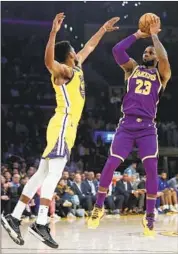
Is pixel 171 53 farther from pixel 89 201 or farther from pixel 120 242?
pixel 120 242

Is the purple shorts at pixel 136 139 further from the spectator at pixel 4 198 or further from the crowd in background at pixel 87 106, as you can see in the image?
the crowd in background at pixel 87 106

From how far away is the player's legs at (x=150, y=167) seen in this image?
5195mm

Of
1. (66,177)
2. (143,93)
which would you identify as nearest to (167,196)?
(66,177)

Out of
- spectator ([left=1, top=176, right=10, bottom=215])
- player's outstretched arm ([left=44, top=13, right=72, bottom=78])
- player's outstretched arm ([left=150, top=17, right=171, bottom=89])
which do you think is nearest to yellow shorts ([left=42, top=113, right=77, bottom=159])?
player's outstretched arm ([left=44, top=13, right=72, bottom=78])

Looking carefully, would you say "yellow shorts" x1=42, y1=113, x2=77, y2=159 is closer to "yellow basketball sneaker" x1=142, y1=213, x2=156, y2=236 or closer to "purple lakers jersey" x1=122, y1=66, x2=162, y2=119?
"purple lakers jersey" x1=122, y1=66, x2=162, y2=119

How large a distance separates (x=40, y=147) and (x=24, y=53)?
3.54 m

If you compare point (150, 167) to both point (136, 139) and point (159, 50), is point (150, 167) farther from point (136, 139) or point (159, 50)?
point (159, 50)

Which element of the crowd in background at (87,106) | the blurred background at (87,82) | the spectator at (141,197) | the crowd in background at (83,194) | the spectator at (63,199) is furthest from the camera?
the blurred background at (87,82)

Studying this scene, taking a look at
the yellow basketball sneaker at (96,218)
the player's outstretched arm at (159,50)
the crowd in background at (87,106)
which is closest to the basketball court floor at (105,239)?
the crowd in background at (87,106)

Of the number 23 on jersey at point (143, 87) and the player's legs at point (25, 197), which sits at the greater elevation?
the number 23 on jersey at point (143, 87)

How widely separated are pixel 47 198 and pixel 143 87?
4.70ft

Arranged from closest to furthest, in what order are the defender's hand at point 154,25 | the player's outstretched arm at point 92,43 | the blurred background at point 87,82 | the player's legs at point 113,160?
the defender's hand at point 154,25, the player's legs at point 113,160, the player's outstretched arm at point 92,43, the blurred background at point 87,82

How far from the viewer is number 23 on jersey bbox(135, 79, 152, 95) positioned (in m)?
5.26

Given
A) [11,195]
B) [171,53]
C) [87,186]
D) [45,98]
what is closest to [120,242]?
[11,195]
